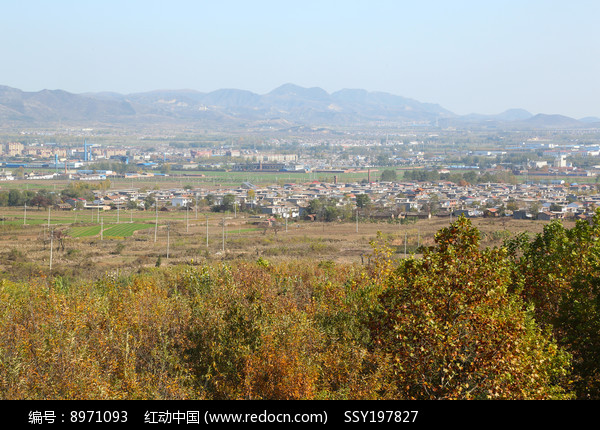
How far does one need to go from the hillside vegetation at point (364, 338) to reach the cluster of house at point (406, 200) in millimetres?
24801

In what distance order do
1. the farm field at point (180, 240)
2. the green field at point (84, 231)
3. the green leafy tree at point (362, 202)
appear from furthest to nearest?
the green leafy tree at point (362, 202) < the green field at point (84, 231) < the farm field at point (180, 240)

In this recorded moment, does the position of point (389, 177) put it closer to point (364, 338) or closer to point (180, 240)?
point (180, 240)

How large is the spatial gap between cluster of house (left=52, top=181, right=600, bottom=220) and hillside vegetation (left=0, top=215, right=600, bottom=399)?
2480cm

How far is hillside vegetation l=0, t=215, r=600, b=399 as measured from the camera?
15.9 ft

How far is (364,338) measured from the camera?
23.2 feet

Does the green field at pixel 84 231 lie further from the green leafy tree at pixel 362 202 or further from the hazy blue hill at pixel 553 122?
the hazy blue hill at pixel 553 122

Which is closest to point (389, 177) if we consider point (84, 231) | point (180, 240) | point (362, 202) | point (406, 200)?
point (406, 200)

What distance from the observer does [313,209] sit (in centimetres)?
3353

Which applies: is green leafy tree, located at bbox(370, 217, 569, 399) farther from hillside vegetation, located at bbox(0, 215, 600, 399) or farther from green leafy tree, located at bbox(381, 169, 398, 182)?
green leafy tree, located at bbox(381, 169, 398, 182)

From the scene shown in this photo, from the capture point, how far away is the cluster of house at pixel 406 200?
1312 inches

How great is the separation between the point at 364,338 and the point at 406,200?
106 feet

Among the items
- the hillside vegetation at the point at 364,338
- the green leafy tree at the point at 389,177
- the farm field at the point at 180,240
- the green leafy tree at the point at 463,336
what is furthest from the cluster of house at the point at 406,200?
the green leafy tree at the point at 463,336

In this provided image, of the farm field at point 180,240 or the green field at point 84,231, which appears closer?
the farm field at point 180,240

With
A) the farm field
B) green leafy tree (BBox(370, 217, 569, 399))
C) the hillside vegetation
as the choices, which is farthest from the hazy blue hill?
green leafy tree (BBox(370, 217, 569, 399))
